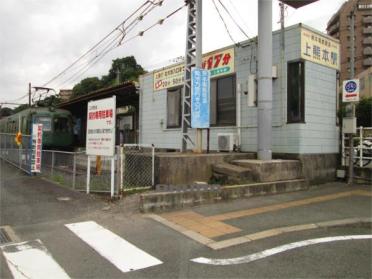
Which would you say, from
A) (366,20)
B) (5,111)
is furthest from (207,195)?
(366,20)

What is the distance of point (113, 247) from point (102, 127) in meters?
4.28

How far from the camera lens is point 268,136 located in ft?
35.9

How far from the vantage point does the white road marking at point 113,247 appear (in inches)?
202

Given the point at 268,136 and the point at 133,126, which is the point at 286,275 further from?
the point at 133,126

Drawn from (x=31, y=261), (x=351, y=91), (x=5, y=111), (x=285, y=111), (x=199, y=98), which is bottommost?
(x=31, y=261)

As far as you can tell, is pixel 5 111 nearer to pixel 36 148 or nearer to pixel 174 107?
pixel 36 148

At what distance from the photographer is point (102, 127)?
31.2 feet

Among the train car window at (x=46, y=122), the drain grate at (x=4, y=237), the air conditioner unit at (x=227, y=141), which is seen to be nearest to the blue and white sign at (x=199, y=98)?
the air conditioner unit at (x=227, y=141)

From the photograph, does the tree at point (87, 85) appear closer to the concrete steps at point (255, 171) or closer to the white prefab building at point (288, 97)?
the white prefab building at point (288, 97)

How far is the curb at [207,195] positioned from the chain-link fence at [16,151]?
9138mm

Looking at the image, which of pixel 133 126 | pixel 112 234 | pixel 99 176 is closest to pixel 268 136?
pixel 99 176

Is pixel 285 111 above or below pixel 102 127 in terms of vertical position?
above

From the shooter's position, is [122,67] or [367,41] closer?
[122,67]

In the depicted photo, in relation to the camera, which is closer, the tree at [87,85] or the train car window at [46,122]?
the train car window at [46,122]
